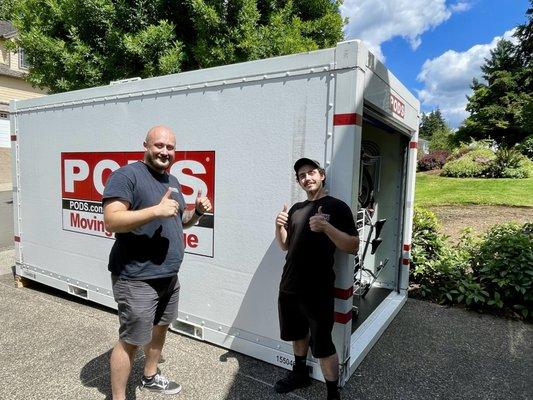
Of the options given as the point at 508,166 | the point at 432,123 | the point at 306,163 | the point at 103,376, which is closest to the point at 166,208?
the point at 306,163

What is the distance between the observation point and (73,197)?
4.11 meters

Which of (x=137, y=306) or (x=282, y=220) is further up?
(x=282, y=220)

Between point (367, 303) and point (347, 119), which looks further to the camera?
point (367, 303)

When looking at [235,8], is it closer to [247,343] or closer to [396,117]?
[396,117]

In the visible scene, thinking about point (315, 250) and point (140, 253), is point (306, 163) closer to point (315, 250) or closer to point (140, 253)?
point (315, 250)

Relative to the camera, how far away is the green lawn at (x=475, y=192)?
418 inches

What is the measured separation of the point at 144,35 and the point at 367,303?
632 centimetres

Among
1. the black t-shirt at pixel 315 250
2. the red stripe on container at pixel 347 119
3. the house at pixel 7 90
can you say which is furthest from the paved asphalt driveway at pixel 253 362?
the house at pixel 7 90

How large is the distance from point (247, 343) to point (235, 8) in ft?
21.6

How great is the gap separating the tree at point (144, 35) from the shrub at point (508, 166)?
36.6 ft

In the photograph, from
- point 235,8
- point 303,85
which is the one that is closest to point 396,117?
point 303,85

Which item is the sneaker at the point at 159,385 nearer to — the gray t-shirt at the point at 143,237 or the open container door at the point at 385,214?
the gray t-shirt at the point at 143,237

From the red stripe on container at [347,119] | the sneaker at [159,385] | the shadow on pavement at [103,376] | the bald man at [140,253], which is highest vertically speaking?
the red stripe on container at [347,119]

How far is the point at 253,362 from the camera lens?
10.1ft
